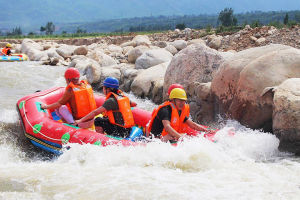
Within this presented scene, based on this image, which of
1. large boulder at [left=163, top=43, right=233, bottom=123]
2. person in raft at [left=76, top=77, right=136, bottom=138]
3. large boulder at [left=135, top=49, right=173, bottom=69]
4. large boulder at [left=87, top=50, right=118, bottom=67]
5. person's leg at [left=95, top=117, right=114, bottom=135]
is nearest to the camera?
person in raft at [left=76, top=77, right=136, bottom=138]

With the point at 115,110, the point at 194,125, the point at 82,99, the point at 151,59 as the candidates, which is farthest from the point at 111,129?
the point at 151,59

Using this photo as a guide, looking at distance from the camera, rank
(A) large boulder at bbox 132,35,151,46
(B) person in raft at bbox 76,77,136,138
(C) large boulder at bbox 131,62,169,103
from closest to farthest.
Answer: (B) person in raft at bbox 76,77,136,138 → (C) large boulder at bbox 131,62,169,103 → (A) large boulder at bbox 132,35,151,46

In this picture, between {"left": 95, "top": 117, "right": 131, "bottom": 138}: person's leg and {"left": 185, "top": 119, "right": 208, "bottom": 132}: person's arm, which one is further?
{"left": 95, "top": 117, "right": 131, "bottom": 138}: person's leg

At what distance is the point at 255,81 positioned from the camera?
6.54m

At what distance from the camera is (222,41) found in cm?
2264

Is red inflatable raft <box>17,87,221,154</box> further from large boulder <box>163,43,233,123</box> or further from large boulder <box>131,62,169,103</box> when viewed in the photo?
large boulder <box>131,62,169,103</box>

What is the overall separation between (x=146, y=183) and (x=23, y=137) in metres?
3.33

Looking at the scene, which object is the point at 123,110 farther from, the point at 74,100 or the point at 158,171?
the point at 158,171

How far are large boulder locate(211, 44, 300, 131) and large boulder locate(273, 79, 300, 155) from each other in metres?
0.48

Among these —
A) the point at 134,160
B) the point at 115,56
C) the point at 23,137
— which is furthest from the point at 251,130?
the point at 115,56

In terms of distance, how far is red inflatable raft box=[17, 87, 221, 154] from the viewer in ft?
18.4

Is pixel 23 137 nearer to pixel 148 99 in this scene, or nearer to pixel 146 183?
pixel 146 183

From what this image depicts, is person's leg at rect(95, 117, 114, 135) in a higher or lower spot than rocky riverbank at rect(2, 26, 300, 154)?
lower

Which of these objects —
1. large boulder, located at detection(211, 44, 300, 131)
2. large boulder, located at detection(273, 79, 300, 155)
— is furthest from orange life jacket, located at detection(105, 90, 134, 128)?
large boulder, located at detection(273, 79, 300, 155)
